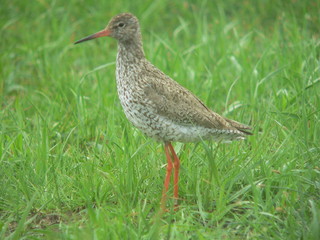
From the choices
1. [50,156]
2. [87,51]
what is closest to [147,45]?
[87,51]

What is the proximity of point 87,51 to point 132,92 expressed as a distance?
12.5ft

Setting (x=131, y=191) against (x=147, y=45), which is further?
(x=147, y=45)

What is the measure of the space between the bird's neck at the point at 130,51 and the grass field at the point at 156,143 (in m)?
0.79

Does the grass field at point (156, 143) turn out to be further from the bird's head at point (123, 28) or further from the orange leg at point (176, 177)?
the bird's head at point (123, 28)

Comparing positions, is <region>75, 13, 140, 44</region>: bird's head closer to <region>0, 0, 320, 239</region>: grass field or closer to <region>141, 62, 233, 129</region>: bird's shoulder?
<region>141, 62, 233, 129</region>: bird's shoulder

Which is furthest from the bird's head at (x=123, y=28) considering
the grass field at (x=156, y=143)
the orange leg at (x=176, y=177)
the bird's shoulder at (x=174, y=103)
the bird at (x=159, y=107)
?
the orange leg at (x=176, y=177)

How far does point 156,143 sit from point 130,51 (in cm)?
108

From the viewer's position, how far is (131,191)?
4609mm

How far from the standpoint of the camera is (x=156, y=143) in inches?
222

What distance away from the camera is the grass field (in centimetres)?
427

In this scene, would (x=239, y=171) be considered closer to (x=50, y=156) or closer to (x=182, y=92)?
(x=182, y=92)

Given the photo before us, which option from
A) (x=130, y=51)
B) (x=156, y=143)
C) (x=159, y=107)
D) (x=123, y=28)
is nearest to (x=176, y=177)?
(x=159, y=107)

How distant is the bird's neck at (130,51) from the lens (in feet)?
16.8

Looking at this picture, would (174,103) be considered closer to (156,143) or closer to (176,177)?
(176,177)
